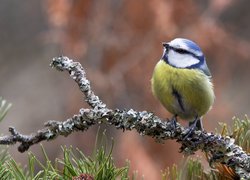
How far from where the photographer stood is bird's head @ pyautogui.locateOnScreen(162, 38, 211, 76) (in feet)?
5.27

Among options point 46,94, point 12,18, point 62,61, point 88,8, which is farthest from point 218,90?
point 62,61

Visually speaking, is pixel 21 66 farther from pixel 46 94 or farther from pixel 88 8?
pixel 88 8

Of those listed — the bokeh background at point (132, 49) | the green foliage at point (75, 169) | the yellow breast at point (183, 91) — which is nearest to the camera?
the green foliage at point (75, 169)

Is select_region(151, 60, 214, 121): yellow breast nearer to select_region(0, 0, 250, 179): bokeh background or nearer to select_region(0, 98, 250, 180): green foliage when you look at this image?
select_region(0, 98, 250, 180): green foliage

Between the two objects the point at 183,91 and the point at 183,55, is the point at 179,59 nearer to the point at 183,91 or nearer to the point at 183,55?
the point at 183,55

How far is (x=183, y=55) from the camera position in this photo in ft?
5.31

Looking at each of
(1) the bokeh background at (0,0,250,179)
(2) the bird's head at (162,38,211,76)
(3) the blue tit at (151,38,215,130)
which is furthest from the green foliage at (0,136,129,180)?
(1) the bokeh background at (0,0,250,179)

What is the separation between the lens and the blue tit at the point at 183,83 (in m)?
1.52

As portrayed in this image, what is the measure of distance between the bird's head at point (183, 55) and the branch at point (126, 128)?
52cm

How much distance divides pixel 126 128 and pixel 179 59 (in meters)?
0.63

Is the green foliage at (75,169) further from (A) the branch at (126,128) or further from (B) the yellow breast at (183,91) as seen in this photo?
(B) the yellow breast at (183,91)

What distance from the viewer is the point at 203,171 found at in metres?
1.13

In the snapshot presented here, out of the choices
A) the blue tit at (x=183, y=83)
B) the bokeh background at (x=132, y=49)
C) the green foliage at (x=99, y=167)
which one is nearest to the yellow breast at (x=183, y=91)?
the blue tit at (x=183, y=83)

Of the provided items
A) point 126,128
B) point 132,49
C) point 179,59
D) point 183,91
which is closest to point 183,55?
point 179,59
